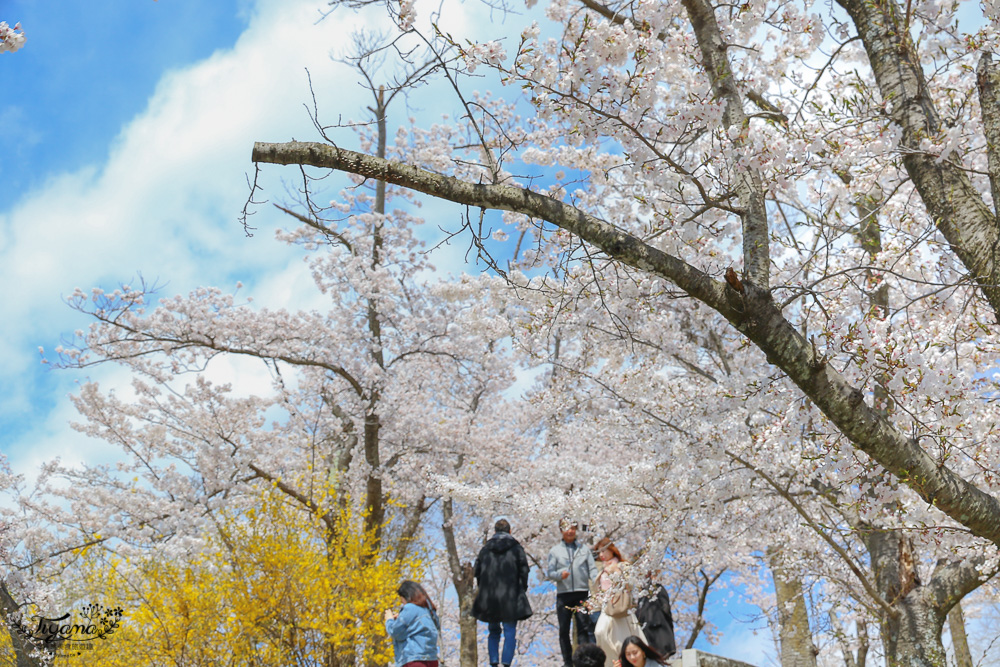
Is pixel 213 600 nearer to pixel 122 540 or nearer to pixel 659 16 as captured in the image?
pixel 122 540

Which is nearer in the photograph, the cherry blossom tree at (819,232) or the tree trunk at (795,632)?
the cherry blossom tree at (819,232)

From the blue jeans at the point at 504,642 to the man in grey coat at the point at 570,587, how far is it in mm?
479

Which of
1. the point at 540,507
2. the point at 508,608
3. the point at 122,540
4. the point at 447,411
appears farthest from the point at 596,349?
the point at 122,540

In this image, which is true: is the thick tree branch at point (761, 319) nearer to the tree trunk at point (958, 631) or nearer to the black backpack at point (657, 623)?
the black backpack at point (657, 623)

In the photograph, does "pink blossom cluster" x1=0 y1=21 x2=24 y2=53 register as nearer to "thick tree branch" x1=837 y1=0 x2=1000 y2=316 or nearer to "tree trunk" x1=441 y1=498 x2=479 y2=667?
"thick tree branch" x1=837 y1=0 x2=1000 y2=316

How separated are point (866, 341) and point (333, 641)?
16.4ft

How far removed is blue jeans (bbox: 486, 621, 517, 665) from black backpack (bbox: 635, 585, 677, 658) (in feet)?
4.16

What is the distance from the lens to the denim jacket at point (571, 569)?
21.8ft

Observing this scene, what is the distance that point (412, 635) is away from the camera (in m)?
5.88

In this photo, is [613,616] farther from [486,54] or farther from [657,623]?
[486,54]

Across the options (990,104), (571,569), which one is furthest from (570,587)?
(990,104)

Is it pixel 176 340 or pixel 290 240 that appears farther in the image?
pixel 290 240

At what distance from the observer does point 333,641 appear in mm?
6027

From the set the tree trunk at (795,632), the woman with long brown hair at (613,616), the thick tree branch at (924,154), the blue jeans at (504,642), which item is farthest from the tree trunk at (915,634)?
the blue jeans at (504,642)
